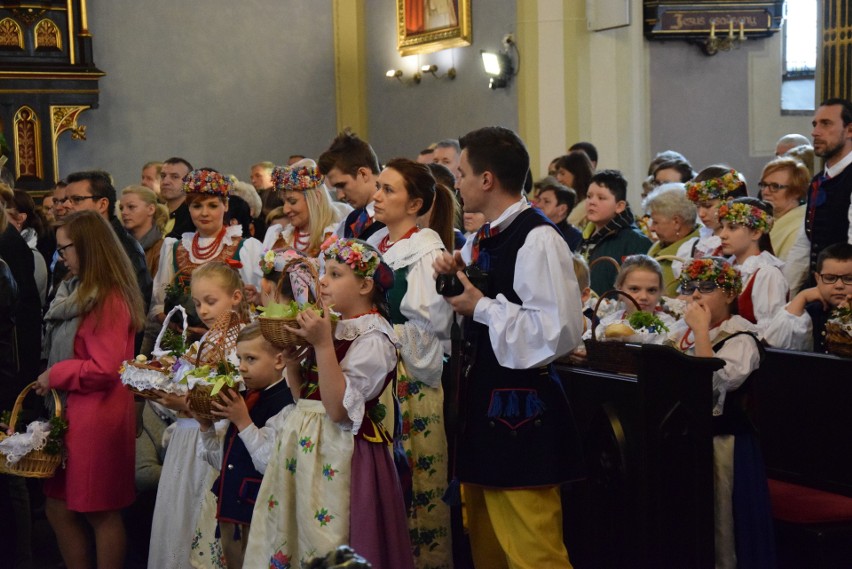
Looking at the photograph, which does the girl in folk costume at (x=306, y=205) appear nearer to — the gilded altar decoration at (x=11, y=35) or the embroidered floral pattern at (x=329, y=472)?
the embroidered floral pattern at (x=329, y=472)

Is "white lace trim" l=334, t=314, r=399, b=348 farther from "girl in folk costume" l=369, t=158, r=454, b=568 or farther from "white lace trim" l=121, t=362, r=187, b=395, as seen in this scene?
"white lace trim" l=121, t=362, r=187, b=395

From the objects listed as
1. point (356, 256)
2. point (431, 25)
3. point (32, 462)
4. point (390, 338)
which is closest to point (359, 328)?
point (390, 338)

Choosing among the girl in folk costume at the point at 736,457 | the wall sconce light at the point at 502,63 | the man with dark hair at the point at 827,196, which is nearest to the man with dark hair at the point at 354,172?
the girl in folk costume at the point at 736,457

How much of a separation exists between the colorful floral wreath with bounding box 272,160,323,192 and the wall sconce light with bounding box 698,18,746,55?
7.63 m

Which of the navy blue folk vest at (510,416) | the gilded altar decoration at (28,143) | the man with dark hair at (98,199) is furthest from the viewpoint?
the gilded altar decoration at (28,143)

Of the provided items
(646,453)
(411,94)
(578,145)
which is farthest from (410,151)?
(646,453)

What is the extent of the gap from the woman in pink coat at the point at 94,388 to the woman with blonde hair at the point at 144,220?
65.6 inches

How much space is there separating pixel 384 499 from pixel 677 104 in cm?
966

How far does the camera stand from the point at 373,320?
4102mm

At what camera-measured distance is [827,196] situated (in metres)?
6.50

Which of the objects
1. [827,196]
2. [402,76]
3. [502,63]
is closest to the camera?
[827,196]

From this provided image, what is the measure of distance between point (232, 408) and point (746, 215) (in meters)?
2.92

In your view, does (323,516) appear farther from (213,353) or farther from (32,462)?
(32,462)

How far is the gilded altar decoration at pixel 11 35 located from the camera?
12.7 meters
